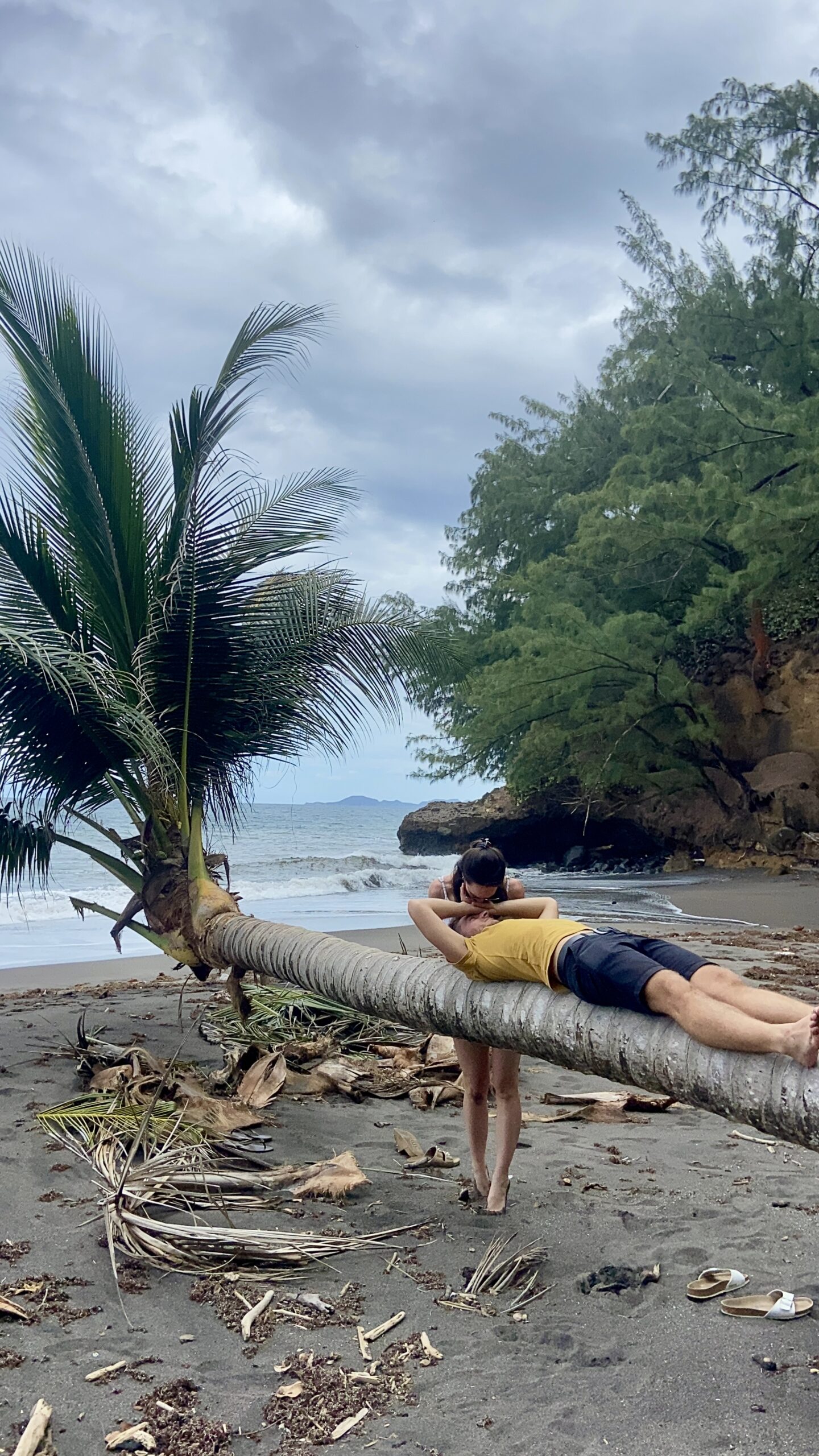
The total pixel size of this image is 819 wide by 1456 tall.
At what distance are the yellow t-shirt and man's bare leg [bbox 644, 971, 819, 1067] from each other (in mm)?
494

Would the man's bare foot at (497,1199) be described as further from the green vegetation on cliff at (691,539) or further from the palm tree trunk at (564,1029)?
the green vegetation on cliff at (691,539)

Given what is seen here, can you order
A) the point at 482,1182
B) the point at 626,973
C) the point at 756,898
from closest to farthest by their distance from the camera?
the point at 626,973 < the point at 482,1182 < the point at 756,898

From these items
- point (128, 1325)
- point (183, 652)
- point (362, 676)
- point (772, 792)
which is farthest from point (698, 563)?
point (128, 1325)

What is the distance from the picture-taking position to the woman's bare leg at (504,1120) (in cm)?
420

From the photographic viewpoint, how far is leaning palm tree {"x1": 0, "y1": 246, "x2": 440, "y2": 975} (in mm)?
6980

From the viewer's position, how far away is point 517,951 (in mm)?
3760

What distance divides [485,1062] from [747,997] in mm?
1786

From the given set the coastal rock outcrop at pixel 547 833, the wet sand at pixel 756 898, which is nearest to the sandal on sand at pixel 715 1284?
the wet sand at pixel 756 898

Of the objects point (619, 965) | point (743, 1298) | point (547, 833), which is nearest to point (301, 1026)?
point (743, 1298)

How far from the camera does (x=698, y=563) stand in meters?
22.6

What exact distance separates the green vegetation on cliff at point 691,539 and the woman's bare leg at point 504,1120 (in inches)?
619

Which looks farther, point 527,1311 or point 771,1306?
point 527,1311

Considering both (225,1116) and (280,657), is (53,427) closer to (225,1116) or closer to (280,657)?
(280,657)

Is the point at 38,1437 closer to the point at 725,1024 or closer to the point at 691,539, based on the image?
the point at 725,1024
